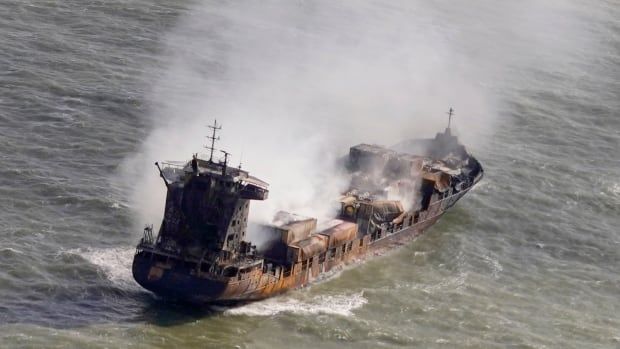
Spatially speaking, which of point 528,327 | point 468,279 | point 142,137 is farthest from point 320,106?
point 528,327

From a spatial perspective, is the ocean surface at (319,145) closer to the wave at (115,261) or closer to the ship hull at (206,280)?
the wave at (115,261)

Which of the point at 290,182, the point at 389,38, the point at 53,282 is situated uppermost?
the point at 389,38

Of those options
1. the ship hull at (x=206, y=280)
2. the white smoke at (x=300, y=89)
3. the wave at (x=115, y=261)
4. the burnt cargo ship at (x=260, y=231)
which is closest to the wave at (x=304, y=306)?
the ship hull at (x=206, y=280)

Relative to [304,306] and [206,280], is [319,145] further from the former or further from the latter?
[206,280]

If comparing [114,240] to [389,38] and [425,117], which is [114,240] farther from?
[389,38]

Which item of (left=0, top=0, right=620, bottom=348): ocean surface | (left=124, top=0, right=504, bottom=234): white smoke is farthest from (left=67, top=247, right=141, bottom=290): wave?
(left=124, top=0, right=504, bottom=234): white smoke

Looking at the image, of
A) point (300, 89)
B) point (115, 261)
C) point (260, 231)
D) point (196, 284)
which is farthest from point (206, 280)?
point (300, 89)
